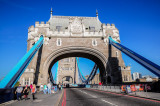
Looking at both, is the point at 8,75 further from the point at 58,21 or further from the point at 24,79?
the point at 58,21

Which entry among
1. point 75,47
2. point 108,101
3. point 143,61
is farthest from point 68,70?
point 108,101

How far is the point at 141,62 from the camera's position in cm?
1509

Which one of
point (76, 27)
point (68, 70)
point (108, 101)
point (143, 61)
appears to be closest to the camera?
point (108, 101)

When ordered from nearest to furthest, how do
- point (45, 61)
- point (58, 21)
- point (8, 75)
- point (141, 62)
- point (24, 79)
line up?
point (8, 75)
point (141, 62)
point (24, 79)
point (45, 61)
point (58, 21)

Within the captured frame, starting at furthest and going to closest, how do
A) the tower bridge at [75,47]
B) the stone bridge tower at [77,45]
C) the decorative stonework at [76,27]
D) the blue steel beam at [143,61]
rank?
the decorative stonework at [76,27], the stone bridge tower at [77,45], the tower bridge at [75,47], the blue steel beam at [143,61]

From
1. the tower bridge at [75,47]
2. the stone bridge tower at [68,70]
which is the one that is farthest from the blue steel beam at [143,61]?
the stone bridge tower at [68,70]

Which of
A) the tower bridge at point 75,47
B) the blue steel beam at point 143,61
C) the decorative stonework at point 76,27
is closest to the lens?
the blue steel beam at point 143,61

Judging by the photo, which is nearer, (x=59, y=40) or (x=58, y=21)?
(x=59, y=40)

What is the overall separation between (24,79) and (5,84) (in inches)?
418

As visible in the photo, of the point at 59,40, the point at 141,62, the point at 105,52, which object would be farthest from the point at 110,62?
the point at 59,40

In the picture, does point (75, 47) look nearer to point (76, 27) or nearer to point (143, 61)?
point (76, 27)

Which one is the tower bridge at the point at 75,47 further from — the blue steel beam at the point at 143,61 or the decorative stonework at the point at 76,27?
the blue steel beam at the point at 143,61

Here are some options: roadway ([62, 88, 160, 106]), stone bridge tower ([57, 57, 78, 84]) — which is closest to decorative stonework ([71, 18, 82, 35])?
roadway ([62, 88, 160, 106])

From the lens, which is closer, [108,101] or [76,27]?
[108,101]
